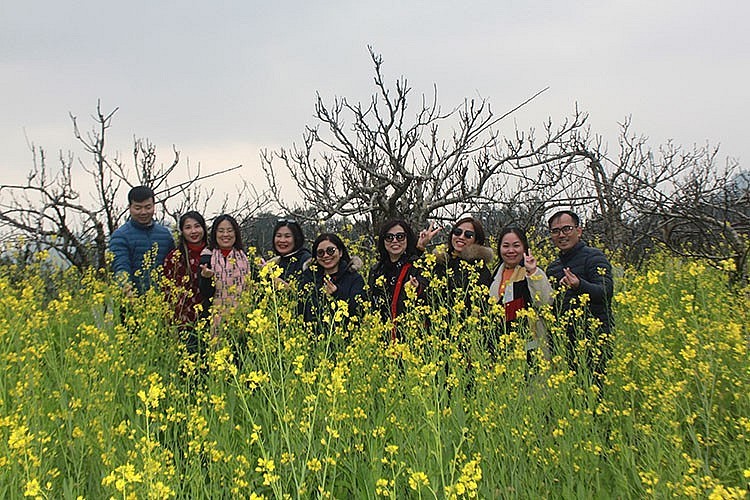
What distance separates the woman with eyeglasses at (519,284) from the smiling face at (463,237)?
32 centimetres

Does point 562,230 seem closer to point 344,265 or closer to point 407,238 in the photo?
point 407,238

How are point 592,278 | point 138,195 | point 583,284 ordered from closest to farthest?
point 583,284 < point 592,278 < point 138,195

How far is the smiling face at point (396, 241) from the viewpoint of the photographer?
4500 mm

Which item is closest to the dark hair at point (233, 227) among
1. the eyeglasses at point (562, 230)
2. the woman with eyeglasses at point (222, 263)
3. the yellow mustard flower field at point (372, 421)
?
the woman with eyeglasses at point (222, 263)

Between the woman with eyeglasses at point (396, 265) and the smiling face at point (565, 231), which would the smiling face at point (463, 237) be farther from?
the smiling face at point (565, 231)

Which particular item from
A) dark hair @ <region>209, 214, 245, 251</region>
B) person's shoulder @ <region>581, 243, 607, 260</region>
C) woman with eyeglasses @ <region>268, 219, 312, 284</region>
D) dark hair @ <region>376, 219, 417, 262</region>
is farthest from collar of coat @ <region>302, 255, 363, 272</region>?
person's shoulder @ <region>581, 243, 607, 260</region>

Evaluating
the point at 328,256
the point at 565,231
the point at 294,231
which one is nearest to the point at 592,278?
the point at 565,231

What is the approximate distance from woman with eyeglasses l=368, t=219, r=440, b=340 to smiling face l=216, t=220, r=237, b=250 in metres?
1.20

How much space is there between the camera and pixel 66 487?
2.47 m

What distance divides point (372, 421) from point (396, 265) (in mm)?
1548

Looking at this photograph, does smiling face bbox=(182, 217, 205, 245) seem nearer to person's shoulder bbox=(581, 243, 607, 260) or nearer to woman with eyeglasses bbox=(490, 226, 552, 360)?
woman with eyeglasses bbox=(490, 226, 552, 360)

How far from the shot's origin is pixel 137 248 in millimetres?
4844

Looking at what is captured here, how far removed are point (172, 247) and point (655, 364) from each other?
3.82 metres

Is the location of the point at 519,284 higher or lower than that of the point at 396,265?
lower
